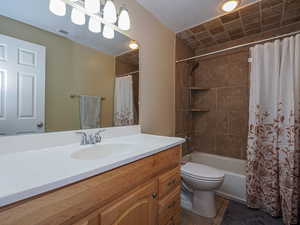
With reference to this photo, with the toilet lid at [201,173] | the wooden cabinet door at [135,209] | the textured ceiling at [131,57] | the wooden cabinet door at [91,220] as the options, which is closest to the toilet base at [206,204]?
the toilet lid at [201,173]

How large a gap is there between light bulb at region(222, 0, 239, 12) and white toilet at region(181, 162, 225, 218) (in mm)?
1719

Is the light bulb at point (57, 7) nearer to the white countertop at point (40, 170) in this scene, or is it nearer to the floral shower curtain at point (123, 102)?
the floral shower curtain at point (123, 102)

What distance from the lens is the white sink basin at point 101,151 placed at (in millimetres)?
924

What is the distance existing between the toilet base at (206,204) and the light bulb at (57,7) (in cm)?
194

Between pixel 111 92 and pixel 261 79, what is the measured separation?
1596 millimetres

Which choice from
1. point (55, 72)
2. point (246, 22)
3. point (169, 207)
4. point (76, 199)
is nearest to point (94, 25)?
point (55, 72)

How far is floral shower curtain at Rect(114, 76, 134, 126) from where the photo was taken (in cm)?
135

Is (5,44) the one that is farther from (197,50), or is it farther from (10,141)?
(197,50)

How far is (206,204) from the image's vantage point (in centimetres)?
144

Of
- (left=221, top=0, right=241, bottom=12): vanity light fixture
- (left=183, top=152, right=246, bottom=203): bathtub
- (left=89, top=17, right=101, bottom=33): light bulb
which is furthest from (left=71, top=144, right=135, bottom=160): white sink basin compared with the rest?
(left=221, top=0, right=241, bottom=12): vanity light fixture

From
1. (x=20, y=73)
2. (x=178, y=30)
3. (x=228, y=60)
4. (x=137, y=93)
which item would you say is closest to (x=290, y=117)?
(x=228, y=60)

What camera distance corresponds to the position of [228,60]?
220 cm

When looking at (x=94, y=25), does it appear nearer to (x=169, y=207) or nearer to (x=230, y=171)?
(x=169, y=207)

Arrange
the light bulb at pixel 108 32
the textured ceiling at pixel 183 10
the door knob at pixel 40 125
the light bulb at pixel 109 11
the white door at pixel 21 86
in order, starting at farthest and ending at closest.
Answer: the textured ceiling at pixel 183 10, the light bulb at pixel 108 32, the light bulb at pixel 109 11, the door knob at pixel 40 125, the white door at pixel 21 86
